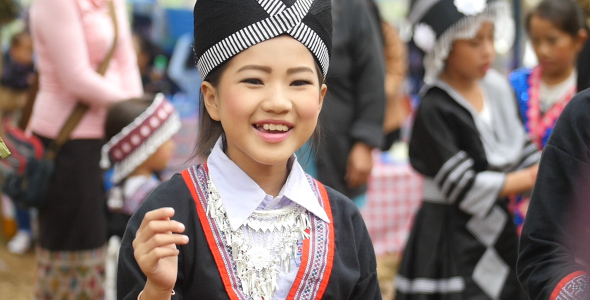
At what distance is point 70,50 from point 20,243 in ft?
13.1

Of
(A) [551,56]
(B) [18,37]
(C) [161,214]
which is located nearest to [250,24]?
(C) [161,214]

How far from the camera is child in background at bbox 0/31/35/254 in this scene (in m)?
7.02

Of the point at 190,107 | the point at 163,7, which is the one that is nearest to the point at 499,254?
the point at 190,107

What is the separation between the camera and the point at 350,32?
3.73m

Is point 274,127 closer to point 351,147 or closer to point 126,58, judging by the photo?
point 351,147

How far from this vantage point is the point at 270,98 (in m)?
1.81

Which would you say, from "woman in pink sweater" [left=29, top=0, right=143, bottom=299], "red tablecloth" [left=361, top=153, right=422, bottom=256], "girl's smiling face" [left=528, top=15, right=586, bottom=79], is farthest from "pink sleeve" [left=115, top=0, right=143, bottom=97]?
"red tablecloth" [left=361, top=153, right=422, bottom=256]

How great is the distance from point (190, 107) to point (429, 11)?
12.3 feet

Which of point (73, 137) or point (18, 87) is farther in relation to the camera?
point (18, 87)

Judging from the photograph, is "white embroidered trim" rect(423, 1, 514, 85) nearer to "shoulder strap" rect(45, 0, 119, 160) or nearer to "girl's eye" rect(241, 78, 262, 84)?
"shoulder strap" rect(45, 0, 119, 160)

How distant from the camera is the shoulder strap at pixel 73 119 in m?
3.54

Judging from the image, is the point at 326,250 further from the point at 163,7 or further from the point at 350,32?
the point at 163,7

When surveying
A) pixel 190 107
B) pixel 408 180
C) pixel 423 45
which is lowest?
pixel 408 180

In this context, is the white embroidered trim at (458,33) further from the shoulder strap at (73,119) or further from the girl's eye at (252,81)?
the girl's eye at (252,81)
